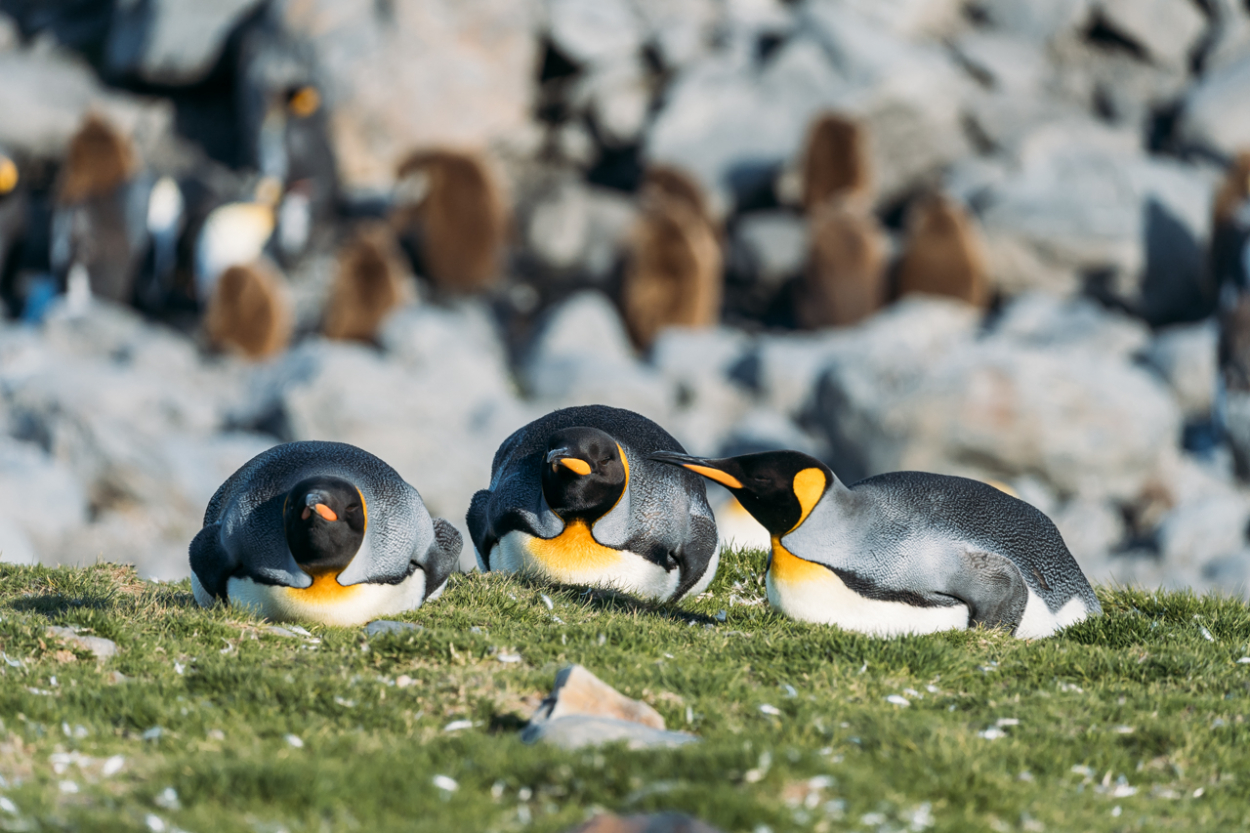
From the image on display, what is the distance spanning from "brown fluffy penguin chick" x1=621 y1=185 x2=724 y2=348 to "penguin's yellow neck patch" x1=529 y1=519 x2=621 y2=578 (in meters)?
19.9

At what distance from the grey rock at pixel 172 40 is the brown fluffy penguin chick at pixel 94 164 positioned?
6084mm

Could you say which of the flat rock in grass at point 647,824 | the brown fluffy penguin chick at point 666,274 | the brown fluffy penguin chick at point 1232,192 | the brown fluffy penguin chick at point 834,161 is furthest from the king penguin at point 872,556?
the brown fluffy penguin chick at point 834,161

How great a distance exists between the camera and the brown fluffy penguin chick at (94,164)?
82.5 ft

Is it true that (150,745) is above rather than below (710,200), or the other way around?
below

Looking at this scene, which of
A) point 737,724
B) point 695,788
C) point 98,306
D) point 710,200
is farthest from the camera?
point 710,200

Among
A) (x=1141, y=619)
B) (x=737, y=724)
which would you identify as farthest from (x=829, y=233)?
(x=737, y=724)

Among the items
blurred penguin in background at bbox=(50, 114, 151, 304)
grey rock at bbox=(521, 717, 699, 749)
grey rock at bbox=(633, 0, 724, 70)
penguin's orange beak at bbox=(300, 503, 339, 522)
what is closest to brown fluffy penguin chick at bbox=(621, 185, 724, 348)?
grey rock at bbox=(633, 0, 724, 70)

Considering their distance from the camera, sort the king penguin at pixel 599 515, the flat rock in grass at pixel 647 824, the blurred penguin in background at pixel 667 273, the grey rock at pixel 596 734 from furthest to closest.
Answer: the blurred penguin in background at pixel 667 273 → the king penguin at pixel 599 515 → the grey rock at pixel 596 734 → the flat rock in grass at pixel 647 824

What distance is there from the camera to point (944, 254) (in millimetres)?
26672

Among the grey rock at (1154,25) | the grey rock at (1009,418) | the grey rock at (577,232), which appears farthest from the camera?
the grey rock at (1154,25)

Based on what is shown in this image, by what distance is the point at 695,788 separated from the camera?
3.95 metres

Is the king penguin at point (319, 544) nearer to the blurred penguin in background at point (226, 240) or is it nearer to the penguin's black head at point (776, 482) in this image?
the penguin's black head at point (776, 482)

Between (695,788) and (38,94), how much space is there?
101 feet

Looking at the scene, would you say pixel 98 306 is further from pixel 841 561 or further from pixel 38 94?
pixel 841 561
